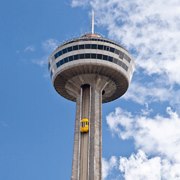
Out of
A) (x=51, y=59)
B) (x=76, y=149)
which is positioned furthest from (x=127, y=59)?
(x=76, y=149)

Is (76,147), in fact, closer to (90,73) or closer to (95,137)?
(95,137)

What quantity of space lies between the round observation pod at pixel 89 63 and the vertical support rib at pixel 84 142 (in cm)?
251

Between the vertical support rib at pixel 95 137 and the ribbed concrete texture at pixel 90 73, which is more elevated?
the ribbed concrete texture at pixel 90 73

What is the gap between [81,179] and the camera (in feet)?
291

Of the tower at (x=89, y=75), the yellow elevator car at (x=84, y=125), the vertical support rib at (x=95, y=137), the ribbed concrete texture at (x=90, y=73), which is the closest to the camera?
the vertical support rib at (x=95, y=137)

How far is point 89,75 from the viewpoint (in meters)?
99.8

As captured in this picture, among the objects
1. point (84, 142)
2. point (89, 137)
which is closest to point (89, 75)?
point (89, 137)

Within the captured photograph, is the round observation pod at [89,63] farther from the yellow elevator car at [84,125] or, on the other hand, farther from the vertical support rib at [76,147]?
the yellow elevator car at [84,125]

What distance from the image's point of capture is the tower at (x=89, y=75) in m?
94.4

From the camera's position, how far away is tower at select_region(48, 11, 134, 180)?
94375 millimetres

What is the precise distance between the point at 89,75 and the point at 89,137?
15.0 metres

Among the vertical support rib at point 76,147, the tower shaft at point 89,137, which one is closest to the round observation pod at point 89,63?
the tower shaft at point 89,137

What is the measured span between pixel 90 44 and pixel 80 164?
27.2m

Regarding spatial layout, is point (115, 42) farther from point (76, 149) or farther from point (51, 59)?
point (76, 149)
